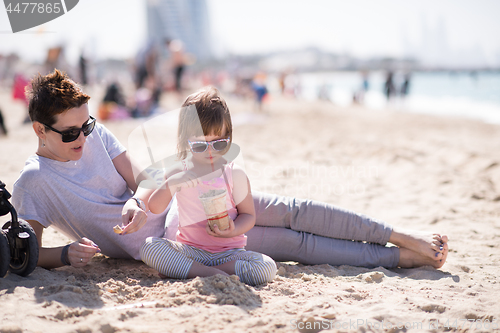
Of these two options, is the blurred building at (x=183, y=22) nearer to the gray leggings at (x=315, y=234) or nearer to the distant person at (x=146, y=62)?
the distant person at (x=146, y=62)

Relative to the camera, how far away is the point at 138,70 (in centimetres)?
1412

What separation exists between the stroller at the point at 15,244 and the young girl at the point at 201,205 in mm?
544

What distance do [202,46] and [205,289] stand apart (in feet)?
470

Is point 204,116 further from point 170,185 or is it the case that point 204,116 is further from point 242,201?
point 242,201

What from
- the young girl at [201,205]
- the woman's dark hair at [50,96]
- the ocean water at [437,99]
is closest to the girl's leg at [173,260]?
the young girl at [201,205]

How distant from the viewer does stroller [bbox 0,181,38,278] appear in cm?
173

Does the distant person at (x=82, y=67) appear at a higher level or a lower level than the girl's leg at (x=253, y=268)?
higher

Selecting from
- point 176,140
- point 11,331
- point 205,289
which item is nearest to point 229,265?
point 205,289

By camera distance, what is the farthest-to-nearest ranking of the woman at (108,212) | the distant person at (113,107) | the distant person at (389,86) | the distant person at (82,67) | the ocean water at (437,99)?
1. the distant person at (389,86)
2. the ocean water at (437,99)
3. the distant person at (82,67)
4. the distant person at (113,107)
5. the woman at (108,212)

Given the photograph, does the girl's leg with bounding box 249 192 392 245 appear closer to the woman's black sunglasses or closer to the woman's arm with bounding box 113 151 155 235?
the woman's arm with bounding box 113 151 155 235

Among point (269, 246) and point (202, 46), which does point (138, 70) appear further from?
point (202, 46)

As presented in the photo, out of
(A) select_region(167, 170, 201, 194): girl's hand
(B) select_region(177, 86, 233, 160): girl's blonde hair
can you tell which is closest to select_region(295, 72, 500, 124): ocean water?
(B) select_region(177, 86, 233, 160): girl's blonde hair

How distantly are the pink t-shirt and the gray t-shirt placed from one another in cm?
31

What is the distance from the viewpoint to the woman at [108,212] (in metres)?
1.94
